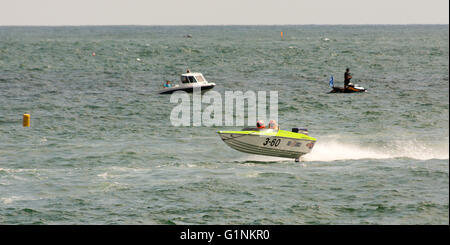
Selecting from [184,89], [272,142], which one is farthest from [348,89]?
[272,142]

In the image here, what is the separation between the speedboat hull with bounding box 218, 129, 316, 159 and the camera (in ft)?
98.5

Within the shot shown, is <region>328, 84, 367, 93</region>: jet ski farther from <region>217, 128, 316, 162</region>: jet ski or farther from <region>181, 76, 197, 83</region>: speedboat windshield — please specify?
<region>217, 128, 316, 162</region>: jet ski

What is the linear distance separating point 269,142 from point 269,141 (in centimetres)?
5

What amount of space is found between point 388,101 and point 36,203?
1377 inches

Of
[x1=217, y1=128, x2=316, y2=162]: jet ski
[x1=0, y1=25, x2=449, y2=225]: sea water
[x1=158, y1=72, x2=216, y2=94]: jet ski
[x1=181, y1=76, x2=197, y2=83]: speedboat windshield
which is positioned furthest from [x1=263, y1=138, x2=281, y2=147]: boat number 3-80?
[x1=181, y1=76, x2=197, y2=83]: speedboat windshield

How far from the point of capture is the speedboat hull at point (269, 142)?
30031mm

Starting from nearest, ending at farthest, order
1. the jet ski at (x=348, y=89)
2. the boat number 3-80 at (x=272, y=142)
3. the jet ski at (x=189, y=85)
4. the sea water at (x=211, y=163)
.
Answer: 1. the sea water at (x=211, y=163)
2. the boat number 3-80 at (x=272, y=142)
3. the jet ski at (x=189, y=85)
4. the jet ski at (x=348, y=89)

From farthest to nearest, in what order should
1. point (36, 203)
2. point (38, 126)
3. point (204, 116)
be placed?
point (204, 116), point (38, 126), point (36, 203)

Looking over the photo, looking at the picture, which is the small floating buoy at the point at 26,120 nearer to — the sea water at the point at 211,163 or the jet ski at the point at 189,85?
the sea water at the point at 211,163

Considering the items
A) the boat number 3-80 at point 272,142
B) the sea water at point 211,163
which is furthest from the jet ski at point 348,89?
the boat number 3-80 at point 272,142
